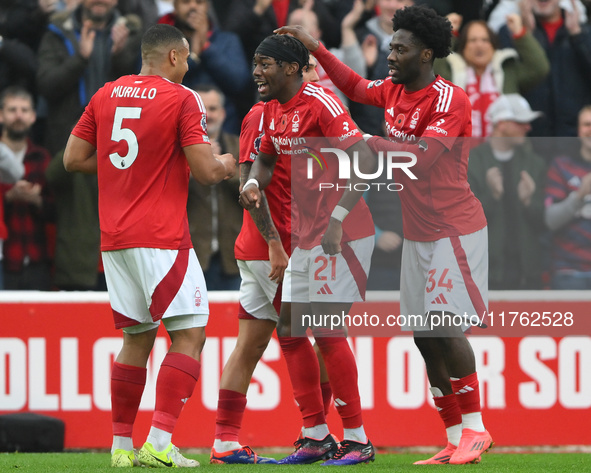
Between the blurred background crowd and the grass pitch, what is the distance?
1.27 m

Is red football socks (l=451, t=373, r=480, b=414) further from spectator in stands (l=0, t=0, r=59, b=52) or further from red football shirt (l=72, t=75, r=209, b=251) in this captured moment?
spectator in stands (l=0, t=0, r=59, b=52)

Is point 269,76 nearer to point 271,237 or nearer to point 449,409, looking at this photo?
point 271,237

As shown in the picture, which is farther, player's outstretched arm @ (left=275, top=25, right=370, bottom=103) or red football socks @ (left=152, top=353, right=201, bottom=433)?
Answer: player's outstretched arm @ (left=275, top=25, right=370, bottom=103)

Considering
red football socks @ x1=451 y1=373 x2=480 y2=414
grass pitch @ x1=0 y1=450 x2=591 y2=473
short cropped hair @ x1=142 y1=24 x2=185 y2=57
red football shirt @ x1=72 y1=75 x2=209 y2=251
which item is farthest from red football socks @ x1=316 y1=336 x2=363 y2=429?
short cropped hair @ x1=142 y1=24 x2=185 y2=57

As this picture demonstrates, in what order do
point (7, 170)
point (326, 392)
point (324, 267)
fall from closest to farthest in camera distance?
point (324, 267) < point (326, 392) < point (7, 170)

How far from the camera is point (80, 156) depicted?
4930 millimetres

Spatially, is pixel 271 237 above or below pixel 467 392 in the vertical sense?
above

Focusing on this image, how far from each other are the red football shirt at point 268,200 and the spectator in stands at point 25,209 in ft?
8.08

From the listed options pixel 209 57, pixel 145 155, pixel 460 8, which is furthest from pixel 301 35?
pixel 460 8

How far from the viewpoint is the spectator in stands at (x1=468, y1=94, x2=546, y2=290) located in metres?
6.76

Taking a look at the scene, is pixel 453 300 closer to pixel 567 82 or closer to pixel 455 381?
pixel 455 381

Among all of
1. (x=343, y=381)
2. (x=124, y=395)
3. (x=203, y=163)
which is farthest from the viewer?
(x=343, y=381)

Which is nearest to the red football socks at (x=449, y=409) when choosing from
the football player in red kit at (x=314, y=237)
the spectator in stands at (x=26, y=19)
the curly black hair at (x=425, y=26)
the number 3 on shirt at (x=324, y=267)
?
the football player in red kit at (x=314, y=237)

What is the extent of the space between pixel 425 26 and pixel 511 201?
7.39 feet
